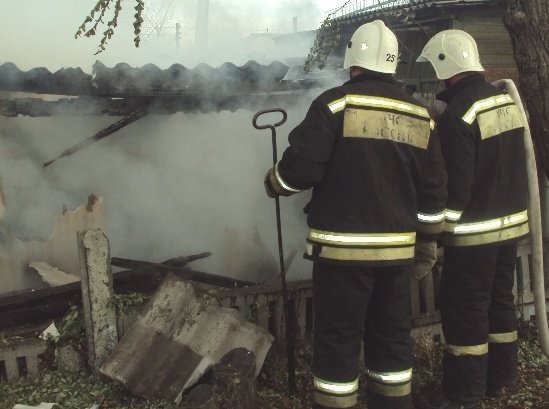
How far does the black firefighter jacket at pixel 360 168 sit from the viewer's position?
10.3 feet

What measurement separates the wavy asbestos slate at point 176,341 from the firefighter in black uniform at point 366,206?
3.20 ft

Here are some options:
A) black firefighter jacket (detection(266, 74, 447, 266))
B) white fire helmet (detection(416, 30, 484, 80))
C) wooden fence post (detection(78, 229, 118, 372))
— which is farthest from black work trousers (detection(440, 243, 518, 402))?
wooden fence post (detection(78, 229, 118, 372))

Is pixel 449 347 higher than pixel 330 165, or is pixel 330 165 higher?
pixel 330 165

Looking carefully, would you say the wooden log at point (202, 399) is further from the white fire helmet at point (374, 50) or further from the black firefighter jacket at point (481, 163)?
the white fire helmet at point (374, 50)

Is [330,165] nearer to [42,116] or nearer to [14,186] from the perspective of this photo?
[42,116]

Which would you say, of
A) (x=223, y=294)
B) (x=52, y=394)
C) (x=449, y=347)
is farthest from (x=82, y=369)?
(x=449, y=347)

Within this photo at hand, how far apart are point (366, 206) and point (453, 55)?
136cm

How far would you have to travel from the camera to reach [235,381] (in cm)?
332

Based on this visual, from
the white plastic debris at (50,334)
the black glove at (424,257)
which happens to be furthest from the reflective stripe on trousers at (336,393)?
the white plastic debris at (50,334)

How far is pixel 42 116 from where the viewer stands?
5367 millimetres

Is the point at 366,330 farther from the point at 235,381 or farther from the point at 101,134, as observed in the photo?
the point at 101,134

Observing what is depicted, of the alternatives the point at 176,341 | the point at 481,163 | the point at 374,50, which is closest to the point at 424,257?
the point at 481,163

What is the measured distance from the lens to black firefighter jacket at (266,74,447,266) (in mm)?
3135

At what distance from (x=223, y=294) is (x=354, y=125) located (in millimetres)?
1890
